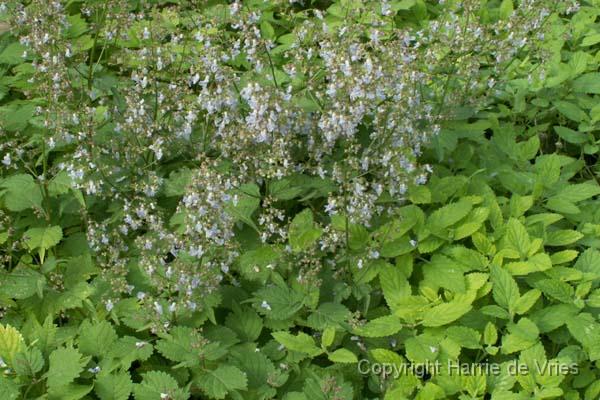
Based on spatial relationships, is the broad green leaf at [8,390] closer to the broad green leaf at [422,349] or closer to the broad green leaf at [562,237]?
the broad green leaf at [422,349]

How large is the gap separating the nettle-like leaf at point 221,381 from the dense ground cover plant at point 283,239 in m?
0.01

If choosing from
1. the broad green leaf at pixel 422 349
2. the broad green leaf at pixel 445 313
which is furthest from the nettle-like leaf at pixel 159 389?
the broad green leaf at pixel 445 313

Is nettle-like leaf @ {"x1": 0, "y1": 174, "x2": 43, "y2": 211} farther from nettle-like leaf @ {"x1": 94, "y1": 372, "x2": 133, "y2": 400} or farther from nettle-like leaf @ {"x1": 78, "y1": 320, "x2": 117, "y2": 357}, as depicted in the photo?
nettle-like leaf @ {"x1": 94, "y1": 372, "x2": 133, "y2": 400}

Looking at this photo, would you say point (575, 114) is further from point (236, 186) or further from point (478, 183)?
point (236, 186)

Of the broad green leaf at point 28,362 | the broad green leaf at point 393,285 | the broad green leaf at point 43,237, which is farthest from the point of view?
the broad green leaf at point 43,237

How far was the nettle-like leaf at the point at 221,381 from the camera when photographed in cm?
308

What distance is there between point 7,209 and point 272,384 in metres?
2.04

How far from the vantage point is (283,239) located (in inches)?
140

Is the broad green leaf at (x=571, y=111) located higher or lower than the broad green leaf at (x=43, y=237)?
A: lower

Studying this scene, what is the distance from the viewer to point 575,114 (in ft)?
16.0

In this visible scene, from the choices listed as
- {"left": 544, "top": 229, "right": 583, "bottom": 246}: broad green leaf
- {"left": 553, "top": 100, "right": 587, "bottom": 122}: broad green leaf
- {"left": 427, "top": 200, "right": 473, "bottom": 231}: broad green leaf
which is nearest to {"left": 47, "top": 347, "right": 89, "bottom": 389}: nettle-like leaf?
{"left": 427, "top": 200, "right": 473, "bottom": 231}: broad green leaf

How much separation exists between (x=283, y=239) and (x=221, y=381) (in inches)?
31.2

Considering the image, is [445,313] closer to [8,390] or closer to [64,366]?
[64,366]

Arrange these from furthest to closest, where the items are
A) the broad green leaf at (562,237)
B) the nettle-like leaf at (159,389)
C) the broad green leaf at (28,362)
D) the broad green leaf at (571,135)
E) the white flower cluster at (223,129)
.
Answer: the broad green leaf at (571,135) < the broad green leaf at (562,237) < the white flower cluster at (223,129) < the broad green leaf at (28,362) < the nettle-like leaf at (159,389)
